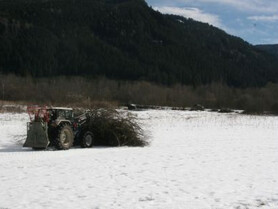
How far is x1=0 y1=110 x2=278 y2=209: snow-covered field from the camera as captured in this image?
342 inches

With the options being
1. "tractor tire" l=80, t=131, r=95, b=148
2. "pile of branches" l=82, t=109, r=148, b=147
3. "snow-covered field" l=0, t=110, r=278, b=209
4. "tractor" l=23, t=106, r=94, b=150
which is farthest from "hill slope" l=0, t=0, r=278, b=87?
"snow-covered field" l=0, t=110, r=278, b=209

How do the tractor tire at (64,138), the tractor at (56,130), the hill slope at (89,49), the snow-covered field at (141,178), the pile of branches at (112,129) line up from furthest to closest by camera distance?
1. the hill slope at (89,49)
2. the pile of branches at (112,129)
3. the tractor tire at (64,138)
4. the tractor at (56,130)
5. the snow-covered field at (141,178)

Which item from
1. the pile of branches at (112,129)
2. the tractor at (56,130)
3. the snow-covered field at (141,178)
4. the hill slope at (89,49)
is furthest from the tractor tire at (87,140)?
the hill slope at (89,49)

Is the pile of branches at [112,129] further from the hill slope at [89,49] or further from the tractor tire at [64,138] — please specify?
the hill slope at [89,49]

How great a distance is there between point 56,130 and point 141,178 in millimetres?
6530

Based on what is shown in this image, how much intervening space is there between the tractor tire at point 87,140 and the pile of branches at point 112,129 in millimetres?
644

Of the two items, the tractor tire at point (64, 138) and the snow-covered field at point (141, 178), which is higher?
the tractor tire at point (64, 138)

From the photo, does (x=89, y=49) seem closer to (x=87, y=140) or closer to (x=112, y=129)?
(x=112, y=129)

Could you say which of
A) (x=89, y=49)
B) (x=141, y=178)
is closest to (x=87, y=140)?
(x=141, y=178)

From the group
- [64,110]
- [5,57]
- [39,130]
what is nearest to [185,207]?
[39,130]

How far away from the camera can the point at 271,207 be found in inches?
331

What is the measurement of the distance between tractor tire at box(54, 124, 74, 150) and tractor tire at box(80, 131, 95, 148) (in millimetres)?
712

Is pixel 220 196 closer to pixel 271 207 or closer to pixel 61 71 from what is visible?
pixel 271 207

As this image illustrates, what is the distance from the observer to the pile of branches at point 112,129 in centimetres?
1867
